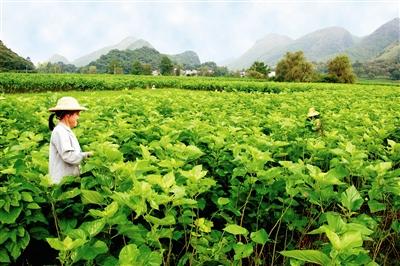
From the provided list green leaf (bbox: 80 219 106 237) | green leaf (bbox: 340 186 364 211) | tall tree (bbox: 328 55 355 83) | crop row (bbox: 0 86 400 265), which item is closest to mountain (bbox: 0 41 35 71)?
tall tree (bbox: 328 55 355 83)

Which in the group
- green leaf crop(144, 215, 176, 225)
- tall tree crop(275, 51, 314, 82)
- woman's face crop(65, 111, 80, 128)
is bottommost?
green leaf crop(144, 215, 176, 225)

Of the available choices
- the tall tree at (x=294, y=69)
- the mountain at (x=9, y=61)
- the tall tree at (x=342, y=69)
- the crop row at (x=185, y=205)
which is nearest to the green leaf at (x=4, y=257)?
the crop row at (x=185, y=205)

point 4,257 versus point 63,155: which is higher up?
point 63,155

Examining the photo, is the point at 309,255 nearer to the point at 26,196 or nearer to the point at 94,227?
the point at 94,227

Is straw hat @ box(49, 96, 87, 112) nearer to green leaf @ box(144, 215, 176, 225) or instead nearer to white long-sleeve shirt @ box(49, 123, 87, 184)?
white long-sleeve shirt @ box(49, 123, 87, 184)

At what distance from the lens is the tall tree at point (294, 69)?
2879 inches

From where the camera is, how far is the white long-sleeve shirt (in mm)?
3959

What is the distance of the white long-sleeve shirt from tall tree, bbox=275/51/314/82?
2841 inches

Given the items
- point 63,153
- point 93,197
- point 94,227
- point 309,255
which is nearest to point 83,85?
point 63,153

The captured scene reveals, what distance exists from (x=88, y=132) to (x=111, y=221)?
321 centimetres

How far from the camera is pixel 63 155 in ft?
13.0

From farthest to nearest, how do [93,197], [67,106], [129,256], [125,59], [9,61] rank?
1. [125,59]
2. [9,61]
3. [67,106]
4. [93,197]
5. [129,256]

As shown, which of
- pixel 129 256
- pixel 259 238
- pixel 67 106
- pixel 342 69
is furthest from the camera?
pixel 342 69

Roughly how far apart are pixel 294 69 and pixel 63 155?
73.2 metres
